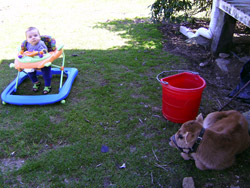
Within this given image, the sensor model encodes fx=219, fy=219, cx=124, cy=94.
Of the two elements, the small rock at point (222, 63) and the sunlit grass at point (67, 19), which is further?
the sunlit grass at point (67, 19)

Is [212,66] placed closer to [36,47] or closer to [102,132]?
[102,132]

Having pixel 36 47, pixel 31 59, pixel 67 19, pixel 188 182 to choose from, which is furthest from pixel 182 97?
pixel 67 19

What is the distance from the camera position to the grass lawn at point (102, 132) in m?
2.36

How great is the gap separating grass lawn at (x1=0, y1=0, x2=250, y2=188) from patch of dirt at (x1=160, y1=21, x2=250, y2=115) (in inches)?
13.9

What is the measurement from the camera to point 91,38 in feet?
20.6

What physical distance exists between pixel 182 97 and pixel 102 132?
3.78ft

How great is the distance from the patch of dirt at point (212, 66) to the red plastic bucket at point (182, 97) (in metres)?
0.46

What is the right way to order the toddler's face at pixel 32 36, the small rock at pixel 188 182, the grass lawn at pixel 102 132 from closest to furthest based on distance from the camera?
the small rock at pixel 188 182 → the grass lawn at pixel 102 132 → the toddler's face at pixel 32 36

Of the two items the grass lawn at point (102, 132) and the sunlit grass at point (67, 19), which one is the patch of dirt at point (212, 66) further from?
the sunlit grass at point (67, 19)

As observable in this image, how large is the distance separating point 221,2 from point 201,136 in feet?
10.8

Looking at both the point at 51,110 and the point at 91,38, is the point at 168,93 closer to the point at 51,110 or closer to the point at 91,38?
the point at 51,110

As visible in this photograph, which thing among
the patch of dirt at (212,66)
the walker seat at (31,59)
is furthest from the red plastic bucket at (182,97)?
the walker seat at (31,59)

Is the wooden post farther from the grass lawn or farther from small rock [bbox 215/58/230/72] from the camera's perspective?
the grass lawn

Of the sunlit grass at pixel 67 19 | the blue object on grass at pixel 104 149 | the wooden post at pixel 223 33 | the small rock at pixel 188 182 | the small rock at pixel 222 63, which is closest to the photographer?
the small rock at pixel 188 182
